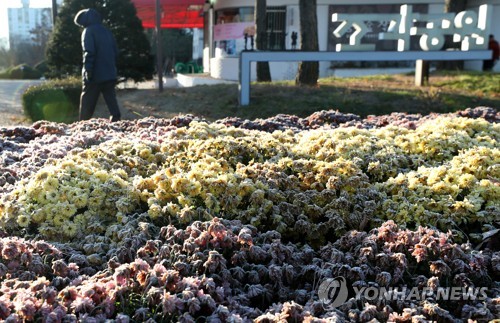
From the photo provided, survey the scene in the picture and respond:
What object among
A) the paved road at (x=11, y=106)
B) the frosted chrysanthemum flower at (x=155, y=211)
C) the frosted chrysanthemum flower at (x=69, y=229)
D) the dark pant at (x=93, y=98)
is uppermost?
the dark pant at (x=93, y=98)

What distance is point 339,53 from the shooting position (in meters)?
11.7

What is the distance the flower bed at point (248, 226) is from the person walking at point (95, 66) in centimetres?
466

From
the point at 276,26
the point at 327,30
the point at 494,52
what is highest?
the point at 276,26

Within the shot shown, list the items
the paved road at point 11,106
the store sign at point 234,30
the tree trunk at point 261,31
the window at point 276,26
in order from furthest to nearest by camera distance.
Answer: the store sign at point 234,30 → the window at point 276,26 → the tree trunk at point 261,31 → the paved road at point 11,106

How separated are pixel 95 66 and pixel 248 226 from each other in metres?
7.15

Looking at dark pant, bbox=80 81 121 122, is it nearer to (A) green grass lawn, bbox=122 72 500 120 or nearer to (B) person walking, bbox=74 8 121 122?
(B) person walking, bbox=74 8 121 122

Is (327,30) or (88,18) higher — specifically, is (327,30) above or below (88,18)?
above

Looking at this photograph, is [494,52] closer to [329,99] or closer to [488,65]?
[488,65]

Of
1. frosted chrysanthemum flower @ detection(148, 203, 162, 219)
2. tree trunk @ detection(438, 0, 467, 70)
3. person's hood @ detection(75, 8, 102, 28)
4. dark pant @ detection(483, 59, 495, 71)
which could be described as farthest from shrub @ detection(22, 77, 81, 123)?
dark pant @ detection(483, 59, 495, 71)

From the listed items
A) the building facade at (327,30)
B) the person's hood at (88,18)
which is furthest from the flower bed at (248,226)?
the building facade at (327,30)

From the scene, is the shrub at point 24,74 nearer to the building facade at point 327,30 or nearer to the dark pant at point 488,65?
the building facade at point 327,30

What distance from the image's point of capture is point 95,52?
970cm

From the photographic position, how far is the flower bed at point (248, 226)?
249 cm

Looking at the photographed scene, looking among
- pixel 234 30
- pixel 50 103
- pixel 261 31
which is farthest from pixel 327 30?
pixel 50 103
